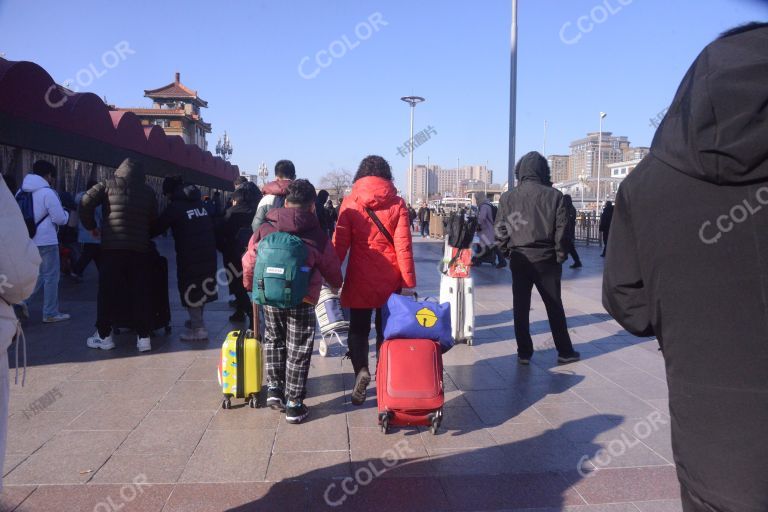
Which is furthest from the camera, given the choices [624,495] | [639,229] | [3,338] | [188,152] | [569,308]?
[188,152]

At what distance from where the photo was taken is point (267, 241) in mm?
4074

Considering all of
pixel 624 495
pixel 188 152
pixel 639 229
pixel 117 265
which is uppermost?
pixel 188 152

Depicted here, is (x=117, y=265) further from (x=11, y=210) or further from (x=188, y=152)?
(x=188, y=152)

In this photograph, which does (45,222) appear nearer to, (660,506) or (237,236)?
(237,236)

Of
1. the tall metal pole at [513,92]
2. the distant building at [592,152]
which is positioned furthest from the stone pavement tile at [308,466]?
the distant building at [592,152]

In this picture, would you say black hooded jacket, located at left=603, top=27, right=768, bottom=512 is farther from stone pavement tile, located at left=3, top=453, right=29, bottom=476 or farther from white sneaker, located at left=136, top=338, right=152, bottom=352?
white sneaker, located at left=136, top=338, right=152, bottom=352

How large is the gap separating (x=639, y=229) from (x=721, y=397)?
467 mm

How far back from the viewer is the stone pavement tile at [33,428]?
146 inches

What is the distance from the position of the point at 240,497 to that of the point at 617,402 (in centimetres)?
309

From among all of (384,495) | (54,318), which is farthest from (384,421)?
(54,318)

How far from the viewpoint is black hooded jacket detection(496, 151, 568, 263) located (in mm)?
5508

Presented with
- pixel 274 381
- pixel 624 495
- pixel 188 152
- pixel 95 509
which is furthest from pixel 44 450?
pixel 188 152

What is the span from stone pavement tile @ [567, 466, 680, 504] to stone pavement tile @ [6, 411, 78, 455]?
3.29m

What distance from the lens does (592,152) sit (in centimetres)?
10769
